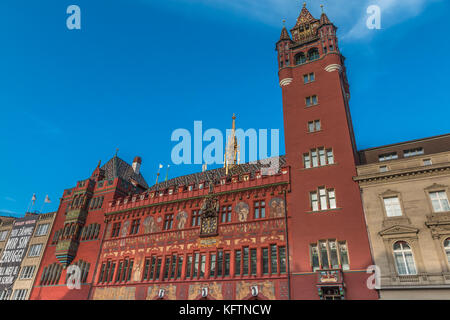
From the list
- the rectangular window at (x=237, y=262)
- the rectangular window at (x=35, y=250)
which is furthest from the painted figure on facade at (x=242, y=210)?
the rectangular window at (x=35, y=250)

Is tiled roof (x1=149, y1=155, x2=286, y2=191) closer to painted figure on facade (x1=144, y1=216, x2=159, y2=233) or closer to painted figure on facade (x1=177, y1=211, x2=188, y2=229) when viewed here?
painted figure on facade (x1=177, y1=211, x2=188, y2=229)

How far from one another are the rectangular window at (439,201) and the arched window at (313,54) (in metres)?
20.7

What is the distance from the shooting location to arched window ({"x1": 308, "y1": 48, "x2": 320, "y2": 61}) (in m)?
38.2

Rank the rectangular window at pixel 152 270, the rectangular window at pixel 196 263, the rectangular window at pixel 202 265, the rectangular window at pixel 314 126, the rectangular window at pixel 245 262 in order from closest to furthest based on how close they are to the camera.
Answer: the rectangular window at pixel 245 262 → the rectangular window at pixel 202 265 → the rectangular window at pixel 196 263 → the rectangular window at pixel 314 126 → the rectangular window at pixel 152 270

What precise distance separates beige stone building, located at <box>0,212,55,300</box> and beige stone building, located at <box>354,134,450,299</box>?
44.9 m

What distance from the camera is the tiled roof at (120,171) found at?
2011 inches

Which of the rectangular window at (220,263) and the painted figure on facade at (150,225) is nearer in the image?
the rectangular window at (220,263)

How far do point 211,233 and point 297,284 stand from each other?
413 inches

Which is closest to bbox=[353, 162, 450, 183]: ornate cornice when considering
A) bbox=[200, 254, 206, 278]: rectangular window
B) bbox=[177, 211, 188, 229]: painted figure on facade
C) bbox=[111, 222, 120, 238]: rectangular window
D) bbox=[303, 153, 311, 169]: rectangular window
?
bbox=[303, 153, 311, 169]: rectangular window

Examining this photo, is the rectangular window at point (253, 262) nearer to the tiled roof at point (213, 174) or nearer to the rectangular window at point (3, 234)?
the tiled roof at point (213, 174)

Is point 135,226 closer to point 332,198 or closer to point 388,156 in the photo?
point 332,198

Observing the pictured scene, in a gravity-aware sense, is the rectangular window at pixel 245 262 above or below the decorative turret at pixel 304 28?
below

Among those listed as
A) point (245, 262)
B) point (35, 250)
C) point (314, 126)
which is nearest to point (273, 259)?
point (245, 262)

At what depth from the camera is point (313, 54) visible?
38.6 meters
